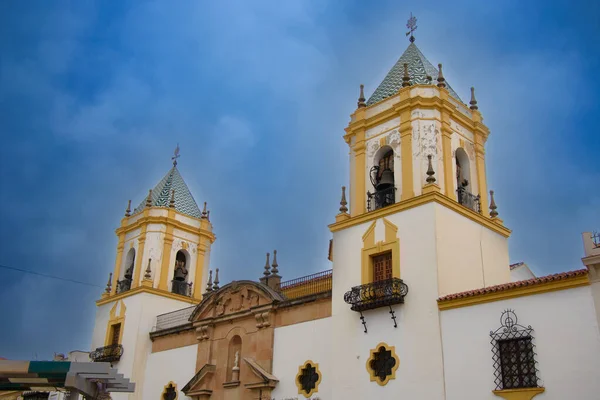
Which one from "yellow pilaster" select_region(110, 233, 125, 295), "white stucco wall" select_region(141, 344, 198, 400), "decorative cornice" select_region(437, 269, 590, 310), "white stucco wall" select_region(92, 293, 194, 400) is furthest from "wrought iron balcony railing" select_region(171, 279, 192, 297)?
"decorative cornice" select_region(437, 269, 590, 310)

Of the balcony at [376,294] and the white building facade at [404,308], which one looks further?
the balcony at [376,294]

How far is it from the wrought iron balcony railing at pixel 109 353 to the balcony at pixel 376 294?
13.5 m

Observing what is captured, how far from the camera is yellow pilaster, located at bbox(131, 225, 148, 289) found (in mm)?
30917

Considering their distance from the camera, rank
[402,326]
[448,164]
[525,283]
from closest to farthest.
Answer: [525,283] → [402,326] → [448,164]

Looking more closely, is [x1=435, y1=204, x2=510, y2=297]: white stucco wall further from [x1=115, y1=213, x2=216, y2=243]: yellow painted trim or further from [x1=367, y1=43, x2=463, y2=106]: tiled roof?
[x1=115, y1=213, x2=216, y2=243]: yellow painted trim

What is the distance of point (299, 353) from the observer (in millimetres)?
22266

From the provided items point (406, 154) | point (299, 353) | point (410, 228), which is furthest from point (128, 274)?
point (410, 228)

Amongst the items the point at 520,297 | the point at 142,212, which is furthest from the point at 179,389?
the point at 520,297

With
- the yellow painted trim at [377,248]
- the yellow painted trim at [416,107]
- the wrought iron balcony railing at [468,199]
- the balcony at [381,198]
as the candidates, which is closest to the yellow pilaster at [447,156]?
the yellow painted trim at [416,107]

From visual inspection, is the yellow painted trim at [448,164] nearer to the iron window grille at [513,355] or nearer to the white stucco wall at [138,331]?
the iron window grille at [513,355]

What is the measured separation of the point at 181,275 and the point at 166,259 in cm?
122

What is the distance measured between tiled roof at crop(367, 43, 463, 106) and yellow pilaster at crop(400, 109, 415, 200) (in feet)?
5.28

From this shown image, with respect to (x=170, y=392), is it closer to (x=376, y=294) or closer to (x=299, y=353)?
(x=299, y=353)

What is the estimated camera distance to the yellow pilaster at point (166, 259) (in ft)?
102
